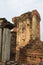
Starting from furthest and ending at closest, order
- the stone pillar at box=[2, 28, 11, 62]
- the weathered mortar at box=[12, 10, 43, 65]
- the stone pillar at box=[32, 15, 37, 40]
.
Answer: the stone pillar at box=[32, 15, 37, 40] < the weathered mortar at box=[12, 10, 43, 65] < the stone pillar at box=[2, 28, 11, 62]

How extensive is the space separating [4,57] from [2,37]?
3.75ft

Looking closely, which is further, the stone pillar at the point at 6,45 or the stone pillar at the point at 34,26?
the stone pillar at the point at 34,26

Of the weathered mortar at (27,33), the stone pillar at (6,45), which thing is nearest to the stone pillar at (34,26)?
the weathered mortar at (27,33)

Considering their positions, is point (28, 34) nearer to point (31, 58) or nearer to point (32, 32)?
point (32, 32)

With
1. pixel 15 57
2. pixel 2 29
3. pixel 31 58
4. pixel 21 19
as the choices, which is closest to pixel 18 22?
pixel 21 19

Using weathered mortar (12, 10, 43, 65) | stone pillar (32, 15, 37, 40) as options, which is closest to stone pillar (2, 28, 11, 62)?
weathered mortar (12, 10, 43, 65)

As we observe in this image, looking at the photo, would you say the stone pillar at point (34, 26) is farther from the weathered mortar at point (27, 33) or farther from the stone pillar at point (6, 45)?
the stone pillar at point (6, 45)

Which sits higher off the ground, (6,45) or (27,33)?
(27,33)

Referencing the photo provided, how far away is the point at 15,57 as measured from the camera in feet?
67.4

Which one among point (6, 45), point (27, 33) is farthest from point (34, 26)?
point (6, 45)

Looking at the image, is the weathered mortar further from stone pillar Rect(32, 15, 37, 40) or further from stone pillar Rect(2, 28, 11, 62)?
stone pillar Rect(2, 28, 11, 62)

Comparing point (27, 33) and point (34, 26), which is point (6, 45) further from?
point (27, 33)

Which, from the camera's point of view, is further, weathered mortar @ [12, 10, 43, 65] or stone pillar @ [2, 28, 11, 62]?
weathered mortar @ [12, 10, 43, 65]

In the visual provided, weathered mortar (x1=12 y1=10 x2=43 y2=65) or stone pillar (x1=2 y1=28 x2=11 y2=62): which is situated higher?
weathered mortar (x1=12 y1=10 x2=43 y2=65)
